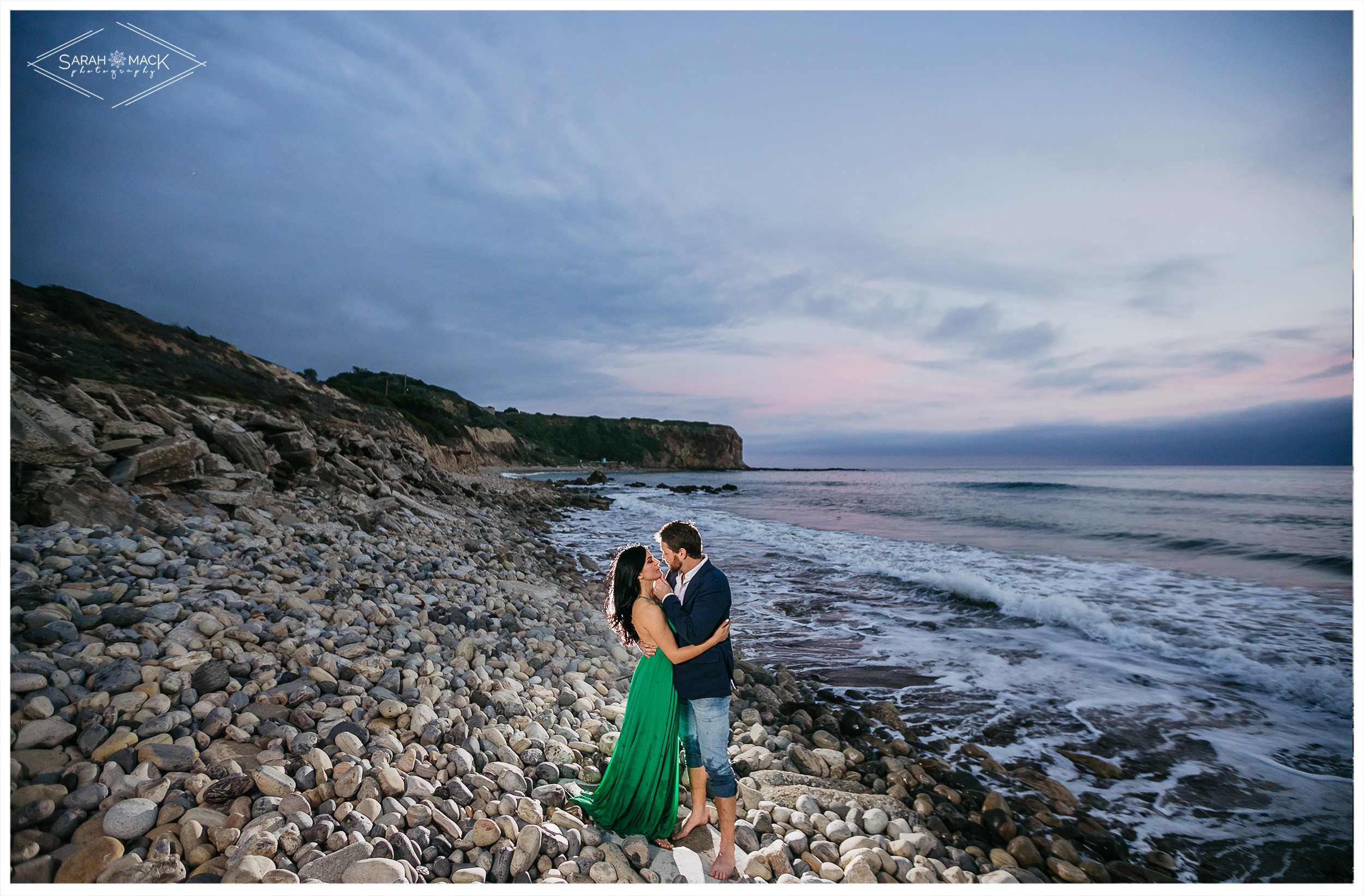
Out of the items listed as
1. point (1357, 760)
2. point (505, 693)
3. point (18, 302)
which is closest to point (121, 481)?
point (505, 693)

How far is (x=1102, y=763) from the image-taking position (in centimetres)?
443

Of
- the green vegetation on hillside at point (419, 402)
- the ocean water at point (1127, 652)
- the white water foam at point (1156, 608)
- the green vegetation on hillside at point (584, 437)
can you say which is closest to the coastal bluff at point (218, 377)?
the green vegetation on hillside at point (419, 402)

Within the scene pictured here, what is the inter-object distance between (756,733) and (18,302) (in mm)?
26687

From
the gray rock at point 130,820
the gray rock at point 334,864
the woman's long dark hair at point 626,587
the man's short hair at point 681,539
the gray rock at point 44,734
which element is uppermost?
the man's short hair at point 681,539

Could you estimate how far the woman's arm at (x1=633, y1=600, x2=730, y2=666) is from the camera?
265 centimetres

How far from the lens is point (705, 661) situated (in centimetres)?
273

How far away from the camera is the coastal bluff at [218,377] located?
16406 millimetres

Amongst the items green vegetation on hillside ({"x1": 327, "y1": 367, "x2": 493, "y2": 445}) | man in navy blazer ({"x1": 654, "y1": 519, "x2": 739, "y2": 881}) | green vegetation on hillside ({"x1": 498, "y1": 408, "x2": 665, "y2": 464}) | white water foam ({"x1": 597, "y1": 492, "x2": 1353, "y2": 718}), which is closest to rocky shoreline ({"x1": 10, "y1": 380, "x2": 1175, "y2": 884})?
man in navy blazer ({"x1": 654, "y1": 519, "x2": 739, "y2": 881})

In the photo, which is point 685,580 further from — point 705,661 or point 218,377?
point 218,377

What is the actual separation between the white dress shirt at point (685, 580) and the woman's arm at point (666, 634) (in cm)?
16

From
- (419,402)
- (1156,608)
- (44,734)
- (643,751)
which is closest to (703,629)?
(643,751)

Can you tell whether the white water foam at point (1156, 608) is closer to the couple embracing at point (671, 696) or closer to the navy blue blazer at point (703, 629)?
the couple embracing at point (671, 696)

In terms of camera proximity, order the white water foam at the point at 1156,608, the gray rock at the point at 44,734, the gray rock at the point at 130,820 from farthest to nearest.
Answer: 1. the white water foam at the point at 1156,608
2. the gray rock at the point at 44,734
3. the gray rock at the point at 130,820

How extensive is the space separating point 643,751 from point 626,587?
930 millimetres
